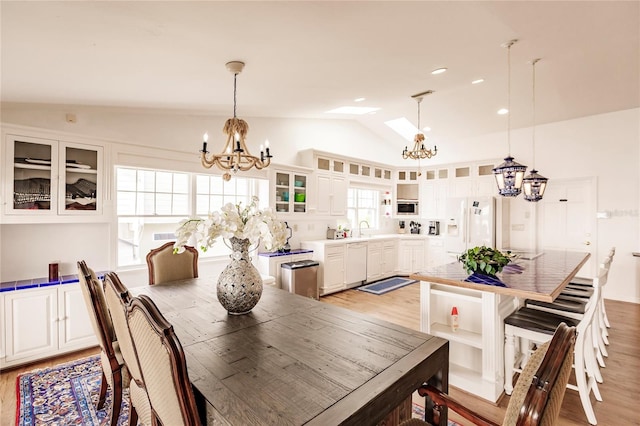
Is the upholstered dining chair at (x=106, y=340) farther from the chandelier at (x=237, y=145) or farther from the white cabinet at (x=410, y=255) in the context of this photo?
the white cabinet at (x=410, y=255)

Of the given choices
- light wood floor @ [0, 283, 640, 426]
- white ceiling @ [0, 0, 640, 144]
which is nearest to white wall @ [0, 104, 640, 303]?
white ceiling @ [0, 0, 640, 144]

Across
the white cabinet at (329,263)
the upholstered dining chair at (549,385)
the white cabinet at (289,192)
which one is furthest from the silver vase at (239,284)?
the white cabinet at (329,263)

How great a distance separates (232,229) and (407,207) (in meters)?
5.99

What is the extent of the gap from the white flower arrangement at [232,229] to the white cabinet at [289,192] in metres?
3.03

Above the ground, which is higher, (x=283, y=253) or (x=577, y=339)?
(x=283, y=253)

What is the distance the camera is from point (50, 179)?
9.54 feet

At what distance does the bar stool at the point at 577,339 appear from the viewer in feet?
6.80

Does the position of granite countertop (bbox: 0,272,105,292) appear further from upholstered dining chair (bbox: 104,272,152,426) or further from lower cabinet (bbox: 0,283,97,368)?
upholstered dining chair (bbox: 104,272,152,426)

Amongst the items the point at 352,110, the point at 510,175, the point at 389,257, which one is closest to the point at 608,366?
the point at 510,175

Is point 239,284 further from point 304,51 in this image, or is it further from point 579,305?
point 579,305

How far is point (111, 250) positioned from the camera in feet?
11.1

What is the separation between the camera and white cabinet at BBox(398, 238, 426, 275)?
6496mm

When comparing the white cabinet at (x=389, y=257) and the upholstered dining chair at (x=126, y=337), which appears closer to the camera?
the upholstered dining chair at (x=126, y=337)

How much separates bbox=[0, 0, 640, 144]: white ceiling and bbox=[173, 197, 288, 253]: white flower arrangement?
122 cm
